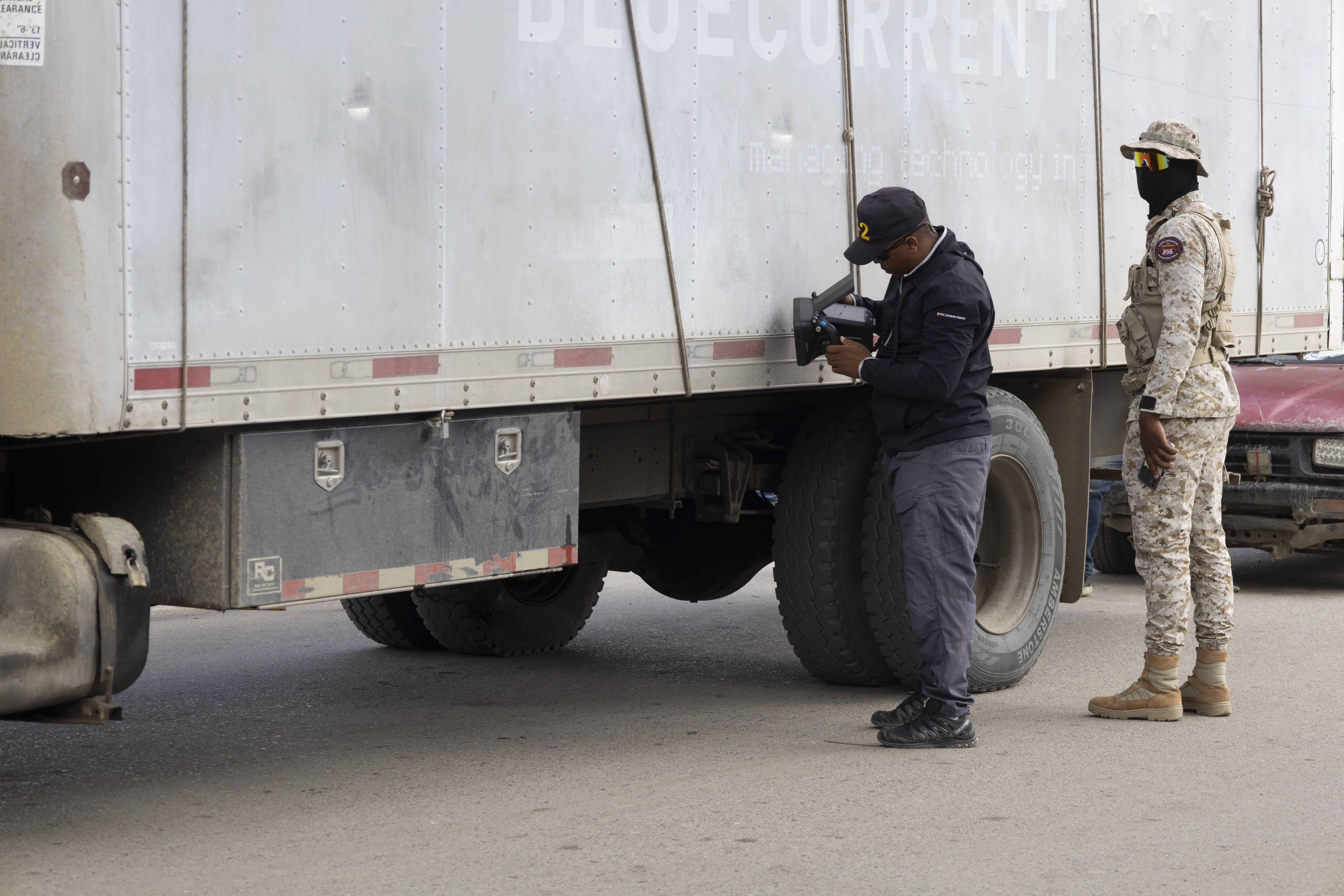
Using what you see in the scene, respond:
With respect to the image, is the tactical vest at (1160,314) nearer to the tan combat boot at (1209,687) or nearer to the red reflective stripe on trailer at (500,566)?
the tan combat boot at (1209,687)

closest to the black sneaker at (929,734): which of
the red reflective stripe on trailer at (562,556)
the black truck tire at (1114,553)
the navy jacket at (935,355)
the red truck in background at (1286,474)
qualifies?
the navy jacket at (935,355)

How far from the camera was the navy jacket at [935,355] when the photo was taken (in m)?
5.43

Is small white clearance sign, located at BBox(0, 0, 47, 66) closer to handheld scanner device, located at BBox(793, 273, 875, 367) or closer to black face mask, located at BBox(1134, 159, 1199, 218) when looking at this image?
handheld scanner device, located at BBox(793, 273, 875, 367)

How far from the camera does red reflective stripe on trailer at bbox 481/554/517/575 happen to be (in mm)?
4992

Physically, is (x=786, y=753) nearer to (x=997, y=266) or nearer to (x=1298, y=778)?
(x=1298, y=778)

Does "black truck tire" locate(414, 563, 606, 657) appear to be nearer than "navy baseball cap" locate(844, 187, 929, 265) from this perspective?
No

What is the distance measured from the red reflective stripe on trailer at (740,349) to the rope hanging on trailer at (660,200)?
14 centimetres

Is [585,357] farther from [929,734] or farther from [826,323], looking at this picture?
[929,734]

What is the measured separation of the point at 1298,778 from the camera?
17.1ft

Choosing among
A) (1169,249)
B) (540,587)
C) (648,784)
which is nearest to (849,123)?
(1169,249)

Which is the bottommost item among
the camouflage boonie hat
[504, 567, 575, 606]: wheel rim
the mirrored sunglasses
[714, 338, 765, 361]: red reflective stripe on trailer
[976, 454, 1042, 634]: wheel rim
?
[504, 567, 575, 606]: wheel rim

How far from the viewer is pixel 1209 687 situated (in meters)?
6.07

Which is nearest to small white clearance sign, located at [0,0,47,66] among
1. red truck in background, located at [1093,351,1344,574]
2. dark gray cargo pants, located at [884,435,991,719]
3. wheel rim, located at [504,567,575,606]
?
dark gray cargo pants, located at [884,435,991,719]

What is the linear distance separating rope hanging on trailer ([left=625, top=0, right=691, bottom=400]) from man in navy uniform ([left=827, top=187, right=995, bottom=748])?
56cm
